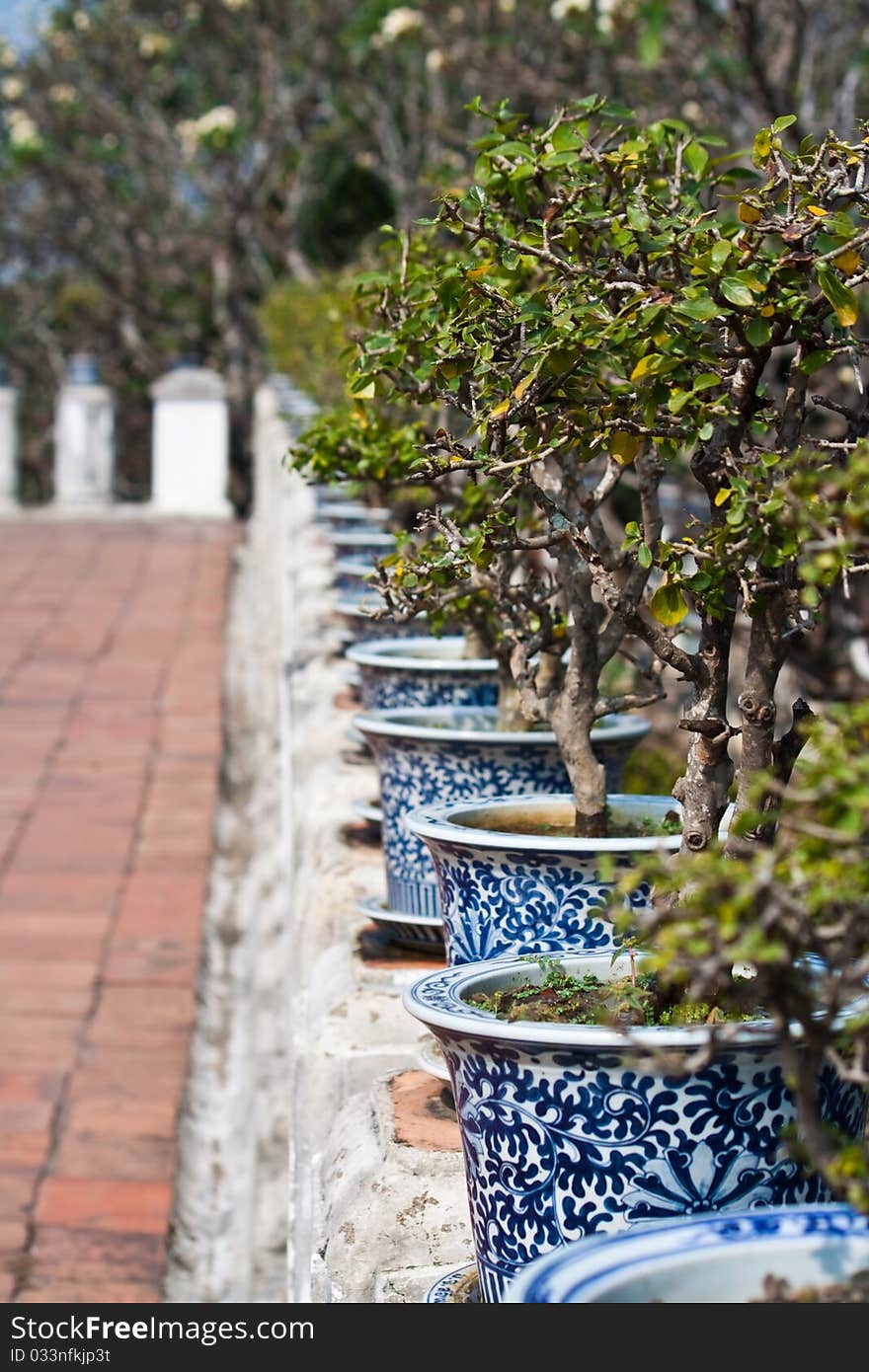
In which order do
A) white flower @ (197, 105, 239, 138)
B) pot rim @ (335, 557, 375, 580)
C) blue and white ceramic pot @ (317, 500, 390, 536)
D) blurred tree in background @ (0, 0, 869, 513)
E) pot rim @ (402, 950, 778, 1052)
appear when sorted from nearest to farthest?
pot rim @ (402, 950, 778, 1052) < pot rim @ (335, 557, 375, 580) < blue and white ceramic pot @ (317, 500, 390, 536) < white flower @ (197, 105, 239, 138) < blurred tree in background @ (0, 0, 869, 513)

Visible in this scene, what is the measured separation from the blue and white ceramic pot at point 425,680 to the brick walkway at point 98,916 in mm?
1109

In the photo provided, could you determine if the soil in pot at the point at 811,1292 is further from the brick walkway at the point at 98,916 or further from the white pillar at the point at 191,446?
the white pillar at the point at 191,446

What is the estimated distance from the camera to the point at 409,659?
3.37 m

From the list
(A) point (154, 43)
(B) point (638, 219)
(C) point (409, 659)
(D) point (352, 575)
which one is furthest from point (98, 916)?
(A) point (154, 43)

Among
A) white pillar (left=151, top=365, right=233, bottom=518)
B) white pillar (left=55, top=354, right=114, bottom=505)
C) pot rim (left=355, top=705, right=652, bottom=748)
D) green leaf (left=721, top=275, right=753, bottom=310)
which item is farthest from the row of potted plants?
white pillar (left=55, top=354, right=114, bottom=505)

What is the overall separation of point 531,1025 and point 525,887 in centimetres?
53

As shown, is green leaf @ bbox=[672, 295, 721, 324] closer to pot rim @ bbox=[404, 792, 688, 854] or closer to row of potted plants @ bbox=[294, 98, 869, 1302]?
row of potted plants @ bbox=[294, 98, 869, 1302]

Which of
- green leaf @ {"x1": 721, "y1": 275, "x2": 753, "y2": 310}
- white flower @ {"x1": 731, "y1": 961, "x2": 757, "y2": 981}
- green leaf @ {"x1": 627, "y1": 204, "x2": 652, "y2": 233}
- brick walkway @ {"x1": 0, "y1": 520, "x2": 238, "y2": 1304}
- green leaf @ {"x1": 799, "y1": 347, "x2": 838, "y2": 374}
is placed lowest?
brick walkway @ {"x1": 0, "y1": 520, "x2": 238, "y2": 1304}

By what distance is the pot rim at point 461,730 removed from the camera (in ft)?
8.61

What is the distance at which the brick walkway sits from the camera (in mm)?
3391

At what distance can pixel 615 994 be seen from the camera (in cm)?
169

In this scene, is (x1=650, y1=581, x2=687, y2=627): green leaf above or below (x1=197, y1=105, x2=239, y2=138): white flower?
below

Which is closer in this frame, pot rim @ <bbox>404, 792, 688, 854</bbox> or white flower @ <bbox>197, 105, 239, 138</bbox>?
pot rim @ <bbox>404, 792, 688, 854</bbox>

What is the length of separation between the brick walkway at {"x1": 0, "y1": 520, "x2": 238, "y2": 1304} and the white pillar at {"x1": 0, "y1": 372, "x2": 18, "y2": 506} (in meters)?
5.90
